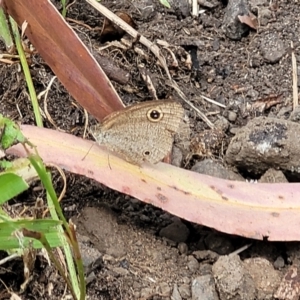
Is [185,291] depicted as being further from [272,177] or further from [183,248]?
[272,177]

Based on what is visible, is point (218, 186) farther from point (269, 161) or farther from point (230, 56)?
point (230, 56)

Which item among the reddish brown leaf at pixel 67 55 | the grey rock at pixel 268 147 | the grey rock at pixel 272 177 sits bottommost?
the grey rock at pixel 272 177

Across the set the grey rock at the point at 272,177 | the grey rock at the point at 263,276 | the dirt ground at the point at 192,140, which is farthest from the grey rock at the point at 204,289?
the grey rock at the point at 272,177

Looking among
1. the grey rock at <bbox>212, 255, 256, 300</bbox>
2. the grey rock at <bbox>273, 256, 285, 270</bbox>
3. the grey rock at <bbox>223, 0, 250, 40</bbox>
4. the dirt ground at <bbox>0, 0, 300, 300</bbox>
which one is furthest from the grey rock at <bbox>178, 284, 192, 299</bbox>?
the grey rock at <bbox>223, 0, 250, 40</bbox>

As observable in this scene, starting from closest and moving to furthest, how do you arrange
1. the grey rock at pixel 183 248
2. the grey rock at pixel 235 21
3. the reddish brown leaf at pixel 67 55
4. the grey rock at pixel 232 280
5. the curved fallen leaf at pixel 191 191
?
the grey rock at pixel 232 280 → the curved fallen leaf at pixel 191 191 → the grey rock at pixel 183 248 → the reddish brown leaf at pixel 67 55 → the grey rock at pixel 235 21

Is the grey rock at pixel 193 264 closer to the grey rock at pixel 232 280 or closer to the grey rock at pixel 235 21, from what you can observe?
the grey rock at pixel 232 280

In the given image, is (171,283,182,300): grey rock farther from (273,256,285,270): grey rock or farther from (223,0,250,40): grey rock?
(223,0,250,40): grey rock

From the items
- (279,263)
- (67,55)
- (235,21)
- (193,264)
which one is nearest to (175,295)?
(193,264)
